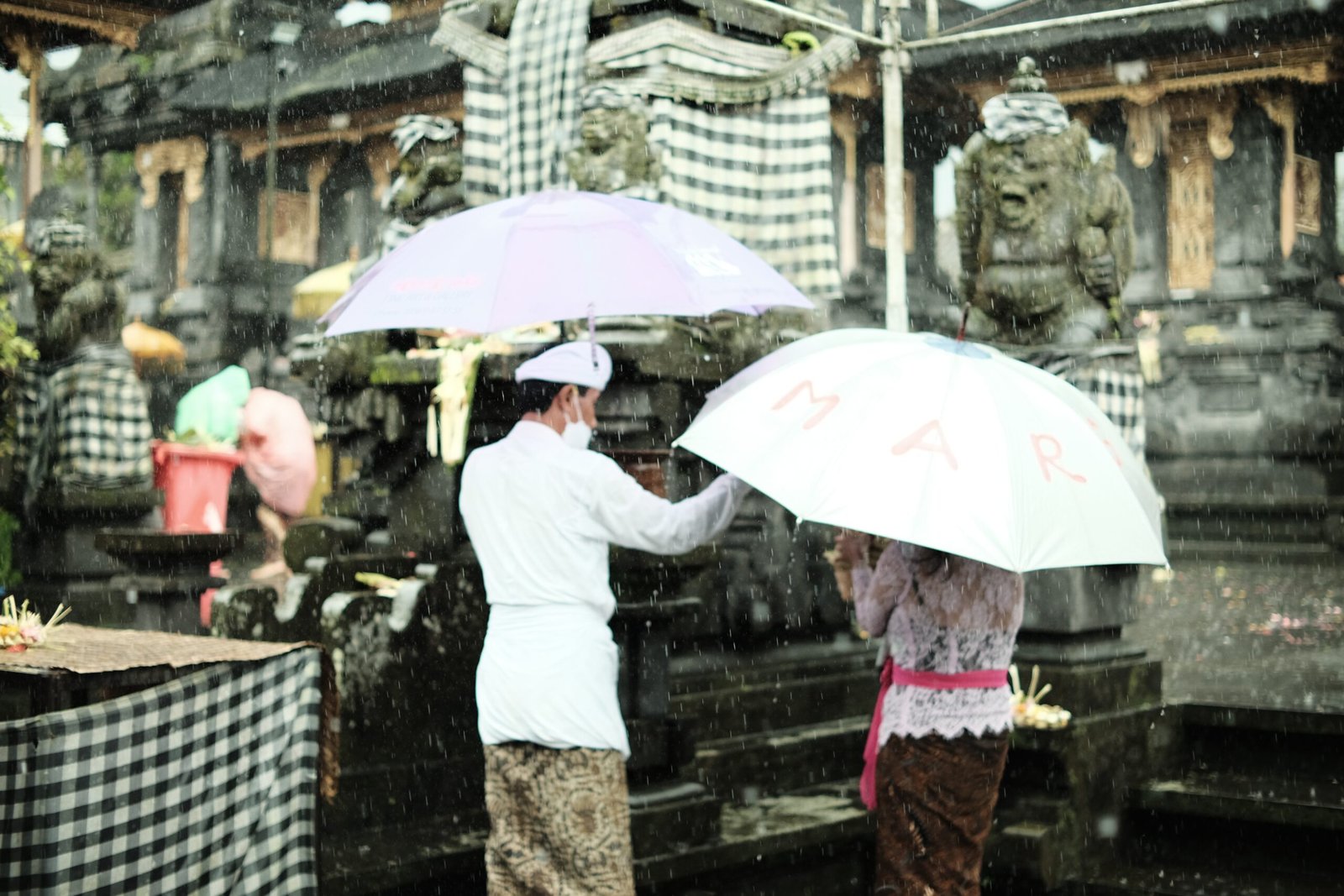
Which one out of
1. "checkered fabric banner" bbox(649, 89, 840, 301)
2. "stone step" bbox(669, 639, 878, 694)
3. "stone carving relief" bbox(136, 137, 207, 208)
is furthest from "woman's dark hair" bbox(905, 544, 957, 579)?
"stone carving relief" bbox(136, 137, 207, 208)

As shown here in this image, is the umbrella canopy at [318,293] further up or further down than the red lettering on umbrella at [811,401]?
further up

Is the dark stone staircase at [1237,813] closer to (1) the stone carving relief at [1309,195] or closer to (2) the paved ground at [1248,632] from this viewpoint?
(2) the paved ground at [1248,632]

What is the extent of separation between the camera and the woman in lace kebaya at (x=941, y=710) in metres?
4.57

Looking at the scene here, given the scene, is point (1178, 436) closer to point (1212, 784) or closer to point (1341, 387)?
point (1341, 387)

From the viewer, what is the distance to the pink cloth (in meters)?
11.9

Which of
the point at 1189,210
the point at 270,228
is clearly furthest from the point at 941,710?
the point at 270,228

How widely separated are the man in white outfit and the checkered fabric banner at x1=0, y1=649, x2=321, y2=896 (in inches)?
21.5

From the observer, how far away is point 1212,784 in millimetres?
6535

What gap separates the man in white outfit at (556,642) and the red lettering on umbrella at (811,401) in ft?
1.12

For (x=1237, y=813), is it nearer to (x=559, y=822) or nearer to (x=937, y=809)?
(x=937, y=809)

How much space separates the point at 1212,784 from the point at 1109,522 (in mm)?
3156

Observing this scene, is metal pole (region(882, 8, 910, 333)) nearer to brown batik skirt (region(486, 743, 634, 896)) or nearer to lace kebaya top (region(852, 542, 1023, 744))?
lace kebaya top (region(852, 542, 1023, 744))

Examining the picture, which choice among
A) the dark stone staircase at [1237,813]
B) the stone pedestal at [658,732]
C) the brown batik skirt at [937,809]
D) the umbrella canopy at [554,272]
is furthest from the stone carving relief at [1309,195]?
the brown batik skirt at [937,809]

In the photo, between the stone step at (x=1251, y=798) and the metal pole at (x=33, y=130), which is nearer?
the stone step at (x=1251, y=798)
